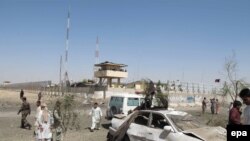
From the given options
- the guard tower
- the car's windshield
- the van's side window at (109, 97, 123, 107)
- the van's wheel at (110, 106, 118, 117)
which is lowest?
the van's wheel at (110, 106, 118, 117)

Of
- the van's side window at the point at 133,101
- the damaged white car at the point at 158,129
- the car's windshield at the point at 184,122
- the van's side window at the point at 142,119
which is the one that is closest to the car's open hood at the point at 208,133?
the damaged white car at the point at 158,129

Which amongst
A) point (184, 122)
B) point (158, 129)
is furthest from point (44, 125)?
point (184, 122)

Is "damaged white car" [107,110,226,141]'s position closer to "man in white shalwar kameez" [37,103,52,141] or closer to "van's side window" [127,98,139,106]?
"man in white shalwar kameez" [37,103,52,141]

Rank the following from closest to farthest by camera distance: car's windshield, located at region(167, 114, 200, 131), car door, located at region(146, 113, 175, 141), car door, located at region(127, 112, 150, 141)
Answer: car door, located at region(146, 113, 175, 141) < car's windshield, located at region(167, 114, 200, 131) < car door, located at region(127, 112, 150, 141)

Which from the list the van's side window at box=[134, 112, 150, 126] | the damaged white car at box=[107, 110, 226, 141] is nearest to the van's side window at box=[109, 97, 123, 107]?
the damaged white car at box=[107, 110, 226, 141]

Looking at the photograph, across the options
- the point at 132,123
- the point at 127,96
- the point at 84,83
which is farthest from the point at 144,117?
the point at 84,83

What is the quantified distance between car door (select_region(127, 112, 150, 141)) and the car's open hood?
1552 mm

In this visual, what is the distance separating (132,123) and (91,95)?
5593 centimetres

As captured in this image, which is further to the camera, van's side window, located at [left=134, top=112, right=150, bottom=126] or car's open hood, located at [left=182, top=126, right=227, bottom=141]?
van's side window, located at [left=134, top=112, right=150, bottom=126]

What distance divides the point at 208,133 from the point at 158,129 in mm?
1465

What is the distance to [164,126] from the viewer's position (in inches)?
433

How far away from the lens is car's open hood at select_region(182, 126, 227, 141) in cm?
990

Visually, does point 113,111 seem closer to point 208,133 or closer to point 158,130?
point 158,130

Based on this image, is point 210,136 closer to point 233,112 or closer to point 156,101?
point 233,112
